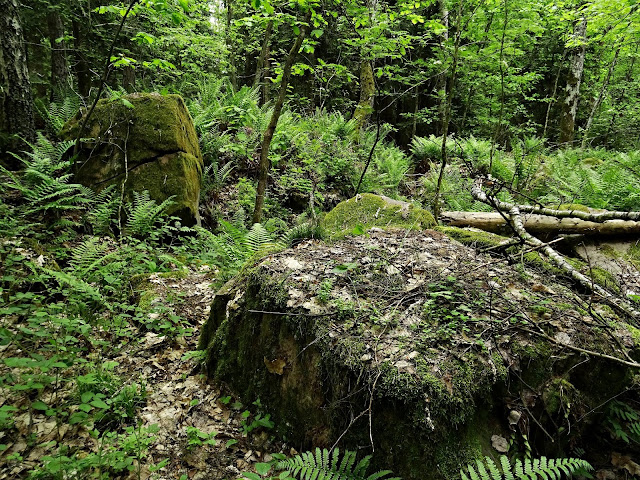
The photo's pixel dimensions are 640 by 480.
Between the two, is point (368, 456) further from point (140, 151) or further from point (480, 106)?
point (480, 106)

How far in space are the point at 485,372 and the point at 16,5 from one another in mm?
7105

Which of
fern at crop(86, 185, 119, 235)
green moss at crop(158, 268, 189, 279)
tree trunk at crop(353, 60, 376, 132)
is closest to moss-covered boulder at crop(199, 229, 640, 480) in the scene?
green moss at crop(158, 268, 189, 279)

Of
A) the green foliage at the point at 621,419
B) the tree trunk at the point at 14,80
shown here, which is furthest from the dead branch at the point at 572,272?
the tree trunk at the point at 14,80

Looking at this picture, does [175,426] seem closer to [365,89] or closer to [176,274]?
[176,274]

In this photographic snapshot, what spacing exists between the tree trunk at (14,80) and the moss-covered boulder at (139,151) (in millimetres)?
562

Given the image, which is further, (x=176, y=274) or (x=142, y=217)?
(x=142, y=217)

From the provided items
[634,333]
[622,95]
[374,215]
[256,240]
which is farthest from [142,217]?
[622,95]

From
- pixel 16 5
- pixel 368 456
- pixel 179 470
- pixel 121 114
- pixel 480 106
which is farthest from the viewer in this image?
pixel 480 106

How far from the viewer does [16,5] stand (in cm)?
469

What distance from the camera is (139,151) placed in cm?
548

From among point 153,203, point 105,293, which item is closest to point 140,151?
point 153,203

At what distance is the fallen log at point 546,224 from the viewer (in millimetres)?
4148

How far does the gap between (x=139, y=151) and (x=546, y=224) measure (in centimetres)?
612

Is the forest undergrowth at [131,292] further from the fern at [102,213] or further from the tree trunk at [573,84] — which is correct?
the tree trunk at [573,84]
